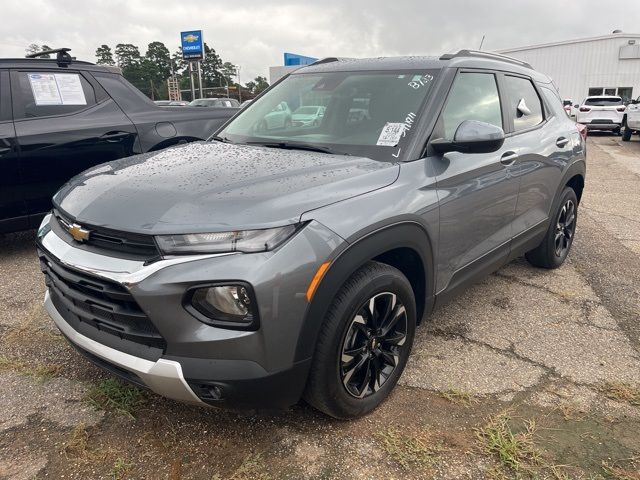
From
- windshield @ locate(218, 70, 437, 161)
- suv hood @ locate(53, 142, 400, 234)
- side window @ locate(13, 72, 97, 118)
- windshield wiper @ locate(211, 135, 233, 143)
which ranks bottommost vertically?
suv hood @ locate(53, 142, 400, 234)

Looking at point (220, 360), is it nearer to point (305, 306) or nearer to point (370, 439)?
point (305, 306)

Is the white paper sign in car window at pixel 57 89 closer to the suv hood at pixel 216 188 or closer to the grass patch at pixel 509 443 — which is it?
the suv hood at pixel 216 188

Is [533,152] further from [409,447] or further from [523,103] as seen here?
[409,447]

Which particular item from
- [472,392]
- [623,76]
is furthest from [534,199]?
[623,76]

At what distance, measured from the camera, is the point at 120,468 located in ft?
6.89

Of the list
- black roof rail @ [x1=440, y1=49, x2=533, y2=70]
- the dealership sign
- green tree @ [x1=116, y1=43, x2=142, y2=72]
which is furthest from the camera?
green tree @ [x1=116, y1=43, x2=142, y2=72]

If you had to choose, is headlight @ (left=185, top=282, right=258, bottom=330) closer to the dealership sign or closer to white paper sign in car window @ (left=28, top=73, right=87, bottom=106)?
white paper sign in car window @ (left=28, top=73, right=87, bottom=106)

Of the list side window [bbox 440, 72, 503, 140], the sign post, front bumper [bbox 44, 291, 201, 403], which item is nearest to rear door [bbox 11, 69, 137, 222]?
front bumper [bbox 44, 291, 201, 403]

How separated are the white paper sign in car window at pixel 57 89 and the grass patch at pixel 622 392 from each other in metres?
4.74

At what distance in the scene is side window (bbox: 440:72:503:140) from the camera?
113 inches

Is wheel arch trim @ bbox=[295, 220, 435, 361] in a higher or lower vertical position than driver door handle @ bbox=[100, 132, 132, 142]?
lower

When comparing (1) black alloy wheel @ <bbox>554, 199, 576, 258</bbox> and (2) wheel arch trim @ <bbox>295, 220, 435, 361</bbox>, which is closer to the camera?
(2) wheel arch trim @ <bbox>295, 220, 435, 361</bbox>

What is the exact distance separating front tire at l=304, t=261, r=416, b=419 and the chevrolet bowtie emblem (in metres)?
1.05

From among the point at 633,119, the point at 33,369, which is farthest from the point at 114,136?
the point at 633,119
